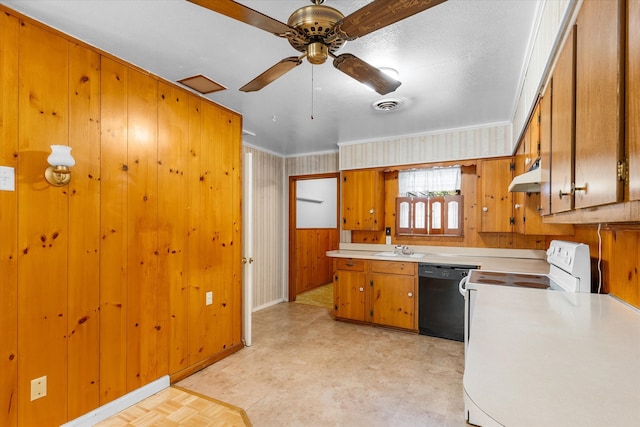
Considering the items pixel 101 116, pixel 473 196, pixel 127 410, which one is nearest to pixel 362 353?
pixel 127 410

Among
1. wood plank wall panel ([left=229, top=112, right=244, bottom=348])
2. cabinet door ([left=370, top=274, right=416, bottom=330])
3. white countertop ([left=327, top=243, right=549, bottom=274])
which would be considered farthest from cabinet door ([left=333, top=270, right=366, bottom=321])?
wood plank wall panel ([left=229, top=112, right=244, bottom=348])

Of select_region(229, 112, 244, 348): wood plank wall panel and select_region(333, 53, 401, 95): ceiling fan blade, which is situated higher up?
select_region(333, 53, 401, 95): ceiling fan blade

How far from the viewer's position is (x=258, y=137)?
4.31 metres

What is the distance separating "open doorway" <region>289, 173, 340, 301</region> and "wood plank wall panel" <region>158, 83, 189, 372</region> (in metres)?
2.66

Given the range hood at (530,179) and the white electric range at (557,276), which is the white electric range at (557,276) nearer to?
the white electric range at (557,276)

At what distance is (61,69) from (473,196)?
13.3ft

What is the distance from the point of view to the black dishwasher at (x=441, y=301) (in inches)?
134

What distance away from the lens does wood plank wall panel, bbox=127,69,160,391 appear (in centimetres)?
226

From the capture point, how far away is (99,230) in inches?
81.8

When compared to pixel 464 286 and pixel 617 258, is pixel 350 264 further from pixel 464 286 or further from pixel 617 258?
pixel 617 258

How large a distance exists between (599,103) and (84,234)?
2593 millimetres

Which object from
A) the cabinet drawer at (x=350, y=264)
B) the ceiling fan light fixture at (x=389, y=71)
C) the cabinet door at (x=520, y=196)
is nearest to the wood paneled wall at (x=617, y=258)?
the cabinet door at (x=520, y=196)

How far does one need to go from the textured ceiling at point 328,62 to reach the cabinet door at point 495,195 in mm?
599

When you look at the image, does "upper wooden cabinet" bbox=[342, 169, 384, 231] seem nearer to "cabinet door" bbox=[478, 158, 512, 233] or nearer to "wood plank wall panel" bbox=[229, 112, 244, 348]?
"cabinet door" bbox=[478, 158, 512, 233]
